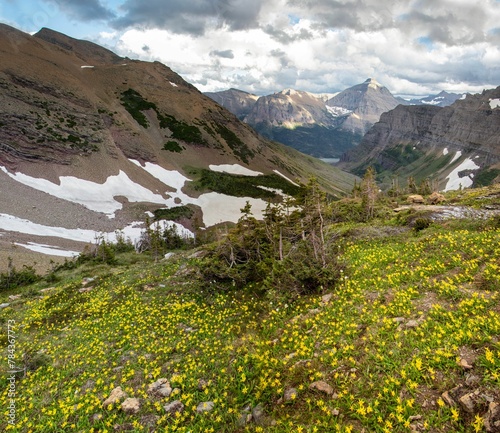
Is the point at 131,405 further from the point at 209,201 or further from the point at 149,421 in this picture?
the point at 209,201

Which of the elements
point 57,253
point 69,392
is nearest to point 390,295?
point 69,392

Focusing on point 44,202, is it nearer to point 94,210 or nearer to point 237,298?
point 94,210

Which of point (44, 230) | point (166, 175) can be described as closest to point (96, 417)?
point (44, 230)

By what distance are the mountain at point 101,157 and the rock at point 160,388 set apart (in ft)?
207

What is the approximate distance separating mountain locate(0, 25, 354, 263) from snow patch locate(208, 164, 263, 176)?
2.57 feet

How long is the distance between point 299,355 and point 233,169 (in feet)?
523

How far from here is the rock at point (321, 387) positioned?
28.3ft

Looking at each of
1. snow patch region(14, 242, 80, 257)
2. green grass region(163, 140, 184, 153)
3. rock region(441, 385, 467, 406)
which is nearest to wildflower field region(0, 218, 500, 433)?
rock region(441, 385, 467, 406)

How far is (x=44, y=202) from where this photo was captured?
289 ft

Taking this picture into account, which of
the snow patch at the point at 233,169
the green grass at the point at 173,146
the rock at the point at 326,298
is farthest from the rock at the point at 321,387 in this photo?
the green grass at the point at 173,146

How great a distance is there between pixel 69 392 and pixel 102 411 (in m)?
2.45

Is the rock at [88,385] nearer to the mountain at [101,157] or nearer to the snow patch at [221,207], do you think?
the mountain at [101,157]

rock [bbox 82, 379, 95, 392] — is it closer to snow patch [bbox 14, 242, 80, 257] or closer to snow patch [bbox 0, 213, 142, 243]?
snow patch [bbox 14, 242, 80, 257]

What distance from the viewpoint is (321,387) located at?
880 cm
